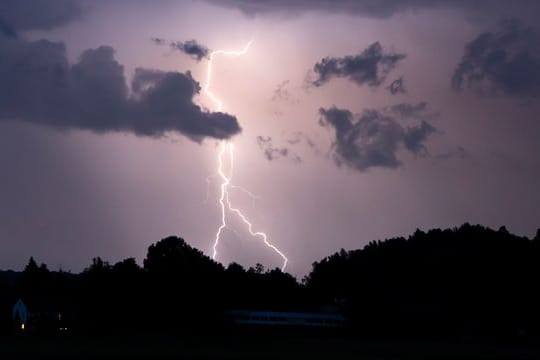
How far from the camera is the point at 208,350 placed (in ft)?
226

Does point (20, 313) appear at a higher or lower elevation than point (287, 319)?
higher

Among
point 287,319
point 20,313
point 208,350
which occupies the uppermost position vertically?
point 20,313

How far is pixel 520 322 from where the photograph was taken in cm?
11838

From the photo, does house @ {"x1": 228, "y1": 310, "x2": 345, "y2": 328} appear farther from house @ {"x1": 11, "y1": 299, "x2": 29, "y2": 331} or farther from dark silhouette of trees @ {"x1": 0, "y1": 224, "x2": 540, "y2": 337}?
house @ {"x1": 11, "y1": 299, "x2": 29, "y2": 331}

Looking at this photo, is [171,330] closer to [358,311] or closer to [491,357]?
[358,311]

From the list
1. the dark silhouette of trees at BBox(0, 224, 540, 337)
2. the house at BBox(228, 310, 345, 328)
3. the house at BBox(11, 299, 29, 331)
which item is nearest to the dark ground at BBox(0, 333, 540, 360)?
the dark silhouette of trees at BBox(0, 224, 540, 337)

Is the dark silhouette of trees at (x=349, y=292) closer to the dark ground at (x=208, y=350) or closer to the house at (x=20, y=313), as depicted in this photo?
the house at (x=20, y=313)

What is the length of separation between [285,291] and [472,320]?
86.1 ft

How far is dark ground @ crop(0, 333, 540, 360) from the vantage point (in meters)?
60.6

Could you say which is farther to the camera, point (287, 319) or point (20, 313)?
point (287, 319)

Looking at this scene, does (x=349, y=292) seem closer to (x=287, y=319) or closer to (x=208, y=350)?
(x=287, y=319)

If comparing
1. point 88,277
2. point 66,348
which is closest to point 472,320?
point 88,277

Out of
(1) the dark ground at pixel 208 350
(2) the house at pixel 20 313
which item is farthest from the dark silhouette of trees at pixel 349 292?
(1) the dark ground at pixel 208 350

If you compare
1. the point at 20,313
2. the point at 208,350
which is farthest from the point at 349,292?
the point at 208,350
